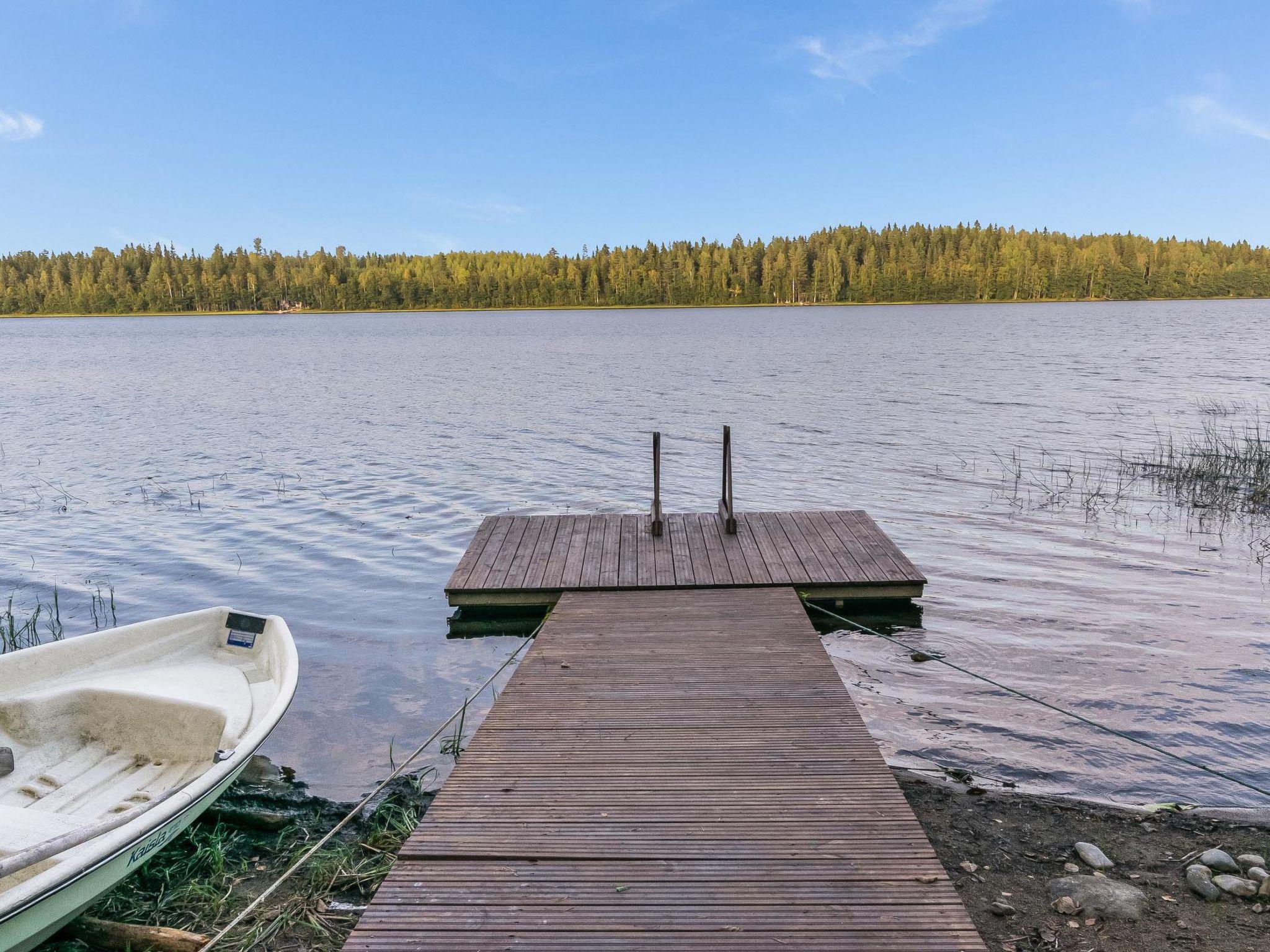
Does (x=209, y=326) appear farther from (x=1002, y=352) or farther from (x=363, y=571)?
(x=363, y=571)

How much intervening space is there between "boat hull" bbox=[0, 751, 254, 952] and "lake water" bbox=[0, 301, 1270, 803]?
1.90 metres

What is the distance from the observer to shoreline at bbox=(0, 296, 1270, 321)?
159 m

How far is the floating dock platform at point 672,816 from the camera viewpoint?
3150mm

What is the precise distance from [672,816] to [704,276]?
6651 inches

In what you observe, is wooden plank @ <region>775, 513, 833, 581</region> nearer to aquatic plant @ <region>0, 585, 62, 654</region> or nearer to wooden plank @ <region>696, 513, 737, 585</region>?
wooden plank @ <region>696, 513, 737, 585</region>

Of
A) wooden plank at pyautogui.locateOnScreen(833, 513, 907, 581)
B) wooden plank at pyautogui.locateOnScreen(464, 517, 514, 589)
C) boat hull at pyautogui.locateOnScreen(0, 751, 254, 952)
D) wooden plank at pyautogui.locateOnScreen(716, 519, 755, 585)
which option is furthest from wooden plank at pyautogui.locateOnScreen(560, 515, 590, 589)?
boat hull at pyautogui.locateOnScreen(0, 751, 254, 952)

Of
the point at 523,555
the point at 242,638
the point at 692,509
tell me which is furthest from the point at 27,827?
the point at 692,509

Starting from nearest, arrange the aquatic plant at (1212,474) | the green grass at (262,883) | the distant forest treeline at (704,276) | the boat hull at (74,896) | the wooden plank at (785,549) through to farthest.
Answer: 1. the boat hull at (74,896)
2. the green grass at (262,883)
3. the wooden plank at (785,549)
4. the aquatic plant at (1212,474)
5. the distant forest treeline at (704,276)

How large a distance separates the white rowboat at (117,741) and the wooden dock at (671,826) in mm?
1274

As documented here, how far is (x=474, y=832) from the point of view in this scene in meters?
3.82

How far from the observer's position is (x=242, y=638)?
6.30m

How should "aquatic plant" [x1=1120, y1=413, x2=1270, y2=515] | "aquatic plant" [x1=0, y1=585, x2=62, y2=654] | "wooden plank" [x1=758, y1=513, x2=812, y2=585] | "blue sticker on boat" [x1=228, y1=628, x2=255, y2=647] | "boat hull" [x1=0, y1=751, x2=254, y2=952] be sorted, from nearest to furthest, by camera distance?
"boat hull" [x1=0, y1=751, x2=254, y2=952] → "blue sticker on boat" [x1=228, y1=628, x2=255, y2=647] → "aquatic plant" [x1=0, y1=585, x2=62, y2=654] → "wooden plank" [x1=758, y1=513, x2=812, y2=585] → "aquatic plant" [x1=1120, y1=413, x2=1270, y2=515]

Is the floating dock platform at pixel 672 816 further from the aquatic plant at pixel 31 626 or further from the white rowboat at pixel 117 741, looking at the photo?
the aquatic plant at pixel 31 626

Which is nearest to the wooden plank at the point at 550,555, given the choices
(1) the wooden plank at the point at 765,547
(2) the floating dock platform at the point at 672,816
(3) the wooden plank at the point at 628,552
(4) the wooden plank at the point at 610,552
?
(4) the wooden plank at the point at 610,552
